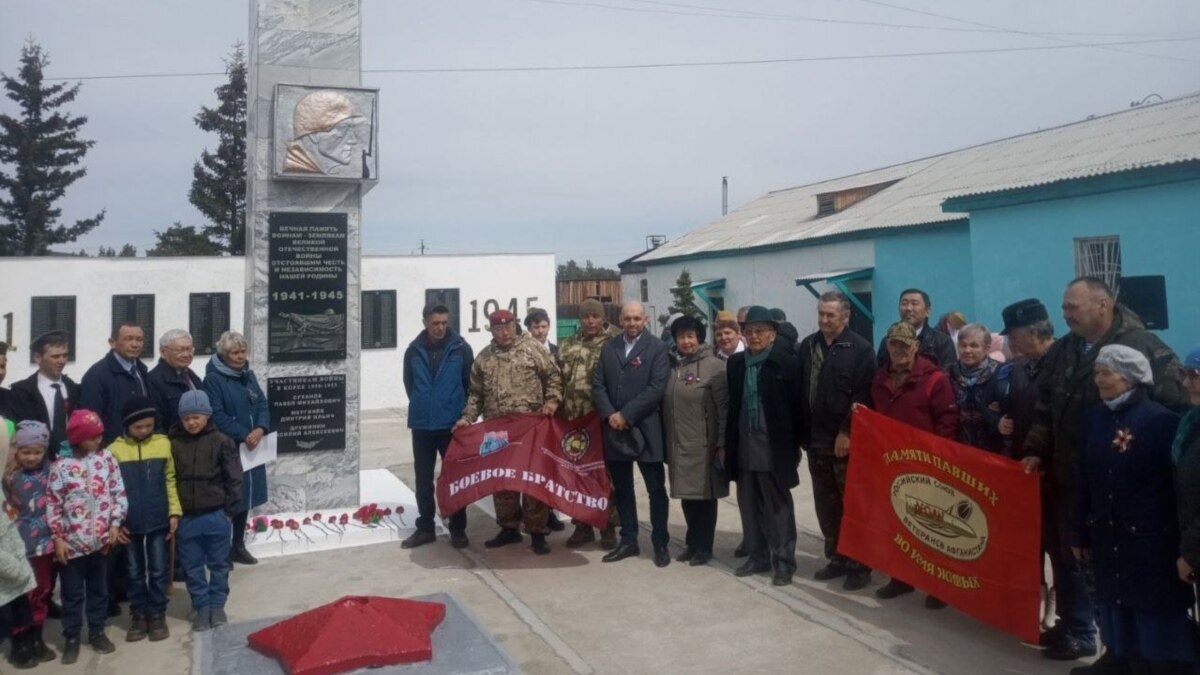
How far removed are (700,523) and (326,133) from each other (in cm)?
419

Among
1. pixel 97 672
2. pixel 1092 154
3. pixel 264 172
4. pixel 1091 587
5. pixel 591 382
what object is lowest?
pixel 97 672

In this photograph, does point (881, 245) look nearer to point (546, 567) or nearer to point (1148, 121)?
point (1148, 121)

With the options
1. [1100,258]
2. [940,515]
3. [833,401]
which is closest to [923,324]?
[833,401]

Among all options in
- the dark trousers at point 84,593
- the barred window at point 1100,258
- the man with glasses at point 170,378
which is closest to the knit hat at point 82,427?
the dark trousers at point 84,593

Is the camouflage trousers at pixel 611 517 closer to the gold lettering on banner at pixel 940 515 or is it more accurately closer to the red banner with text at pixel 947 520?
the red banner with text at pixel 947 520

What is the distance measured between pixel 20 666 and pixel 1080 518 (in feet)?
16.4

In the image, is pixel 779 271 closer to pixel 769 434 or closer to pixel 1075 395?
pixel 769 434

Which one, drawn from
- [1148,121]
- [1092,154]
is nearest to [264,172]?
[1092,154]

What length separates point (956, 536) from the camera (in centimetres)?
466

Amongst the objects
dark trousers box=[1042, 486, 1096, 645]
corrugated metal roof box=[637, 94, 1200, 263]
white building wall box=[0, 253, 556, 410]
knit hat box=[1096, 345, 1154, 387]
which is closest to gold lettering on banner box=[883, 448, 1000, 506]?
dark trousers box=[1042, 486, 1096, 645]

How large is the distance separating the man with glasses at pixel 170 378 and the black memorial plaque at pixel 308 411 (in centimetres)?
142

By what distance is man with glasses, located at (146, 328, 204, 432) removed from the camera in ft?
17.5

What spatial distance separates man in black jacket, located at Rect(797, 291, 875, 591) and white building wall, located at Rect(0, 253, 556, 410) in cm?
1128

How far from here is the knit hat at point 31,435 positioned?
13.8ft
